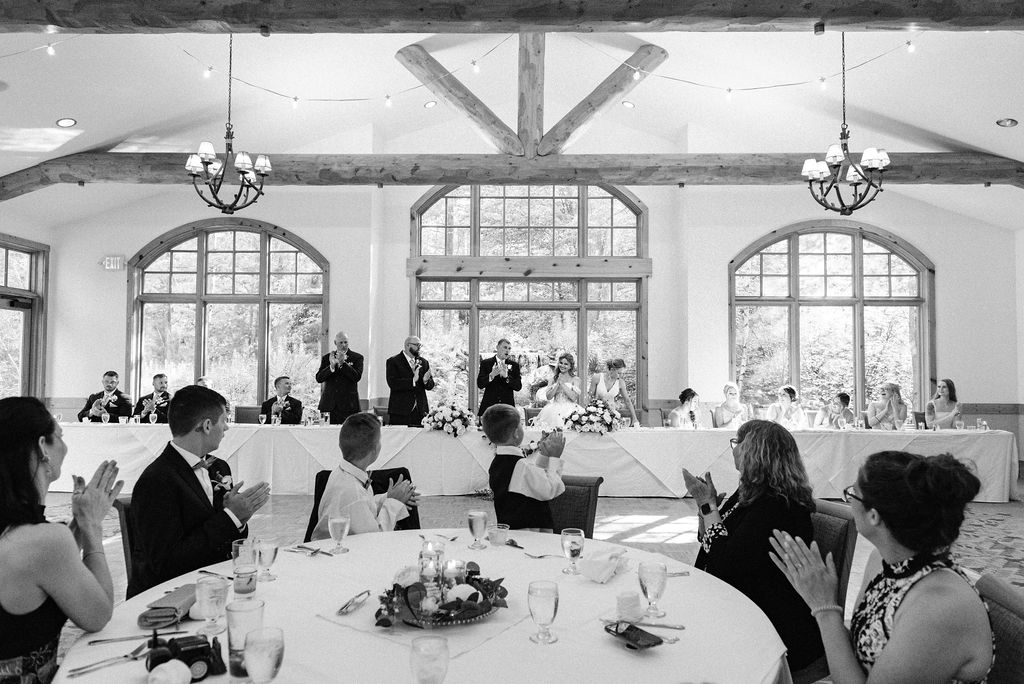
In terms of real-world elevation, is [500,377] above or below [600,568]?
above

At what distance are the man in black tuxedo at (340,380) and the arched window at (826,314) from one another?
504 cm

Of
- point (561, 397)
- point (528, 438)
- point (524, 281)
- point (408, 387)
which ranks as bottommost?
point (528, 438)

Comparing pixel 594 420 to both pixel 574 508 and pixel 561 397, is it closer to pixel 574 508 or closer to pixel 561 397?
pixel 561 397

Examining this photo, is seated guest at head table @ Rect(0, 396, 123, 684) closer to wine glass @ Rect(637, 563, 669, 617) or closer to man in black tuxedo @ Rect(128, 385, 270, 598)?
man in black tuxedo @ Rect(128, 385, 270, 598)

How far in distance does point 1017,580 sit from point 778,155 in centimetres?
499

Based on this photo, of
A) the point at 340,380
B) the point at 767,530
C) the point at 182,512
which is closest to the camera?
the point at 767,530

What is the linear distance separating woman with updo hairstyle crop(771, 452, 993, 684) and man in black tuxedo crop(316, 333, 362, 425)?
6552 mm

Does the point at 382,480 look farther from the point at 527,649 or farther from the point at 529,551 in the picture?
the point at 527,649

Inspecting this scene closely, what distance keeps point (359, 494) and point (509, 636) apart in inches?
51.9

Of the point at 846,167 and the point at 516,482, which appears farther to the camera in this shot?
the point at 846,167

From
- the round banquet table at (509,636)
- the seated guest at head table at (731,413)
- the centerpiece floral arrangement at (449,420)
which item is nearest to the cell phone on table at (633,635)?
the round banquet table at (509,636)

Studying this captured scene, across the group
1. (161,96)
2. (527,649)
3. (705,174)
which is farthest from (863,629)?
(161,96)

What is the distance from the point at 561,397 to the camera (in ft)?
25.0

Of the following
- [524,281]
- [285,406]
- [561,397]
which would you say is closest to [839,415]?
[561,397]
